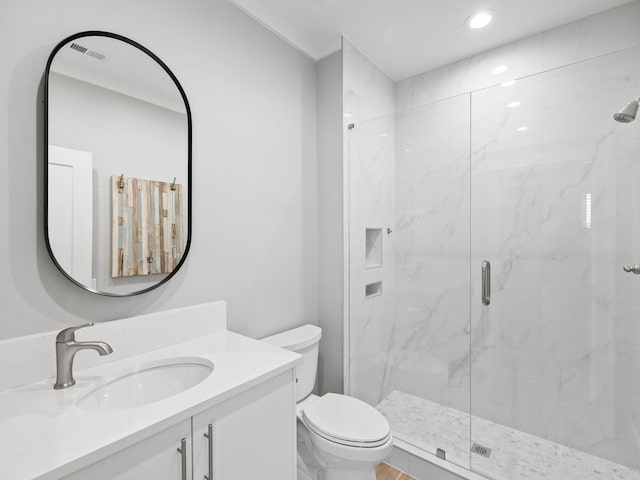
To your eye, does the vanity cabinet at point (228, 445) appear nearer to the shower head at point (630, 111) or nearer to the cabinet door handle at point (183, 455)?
the cabinet door handle at point (183, 455)

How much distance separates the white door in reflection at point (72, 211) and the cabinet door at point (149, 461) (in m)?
0.60

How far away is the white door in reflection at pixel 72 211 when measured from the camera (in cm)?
100

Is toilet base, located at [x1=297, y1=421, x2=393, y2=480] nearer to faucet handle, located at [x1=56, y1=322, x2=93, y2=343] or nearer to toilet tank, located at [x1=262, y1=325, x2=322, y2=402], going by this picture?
toilet tank, located at [x1=262, y1=325, x2=322, y2=402]

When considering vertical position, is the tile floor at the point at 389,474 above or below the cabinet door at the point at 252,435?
below

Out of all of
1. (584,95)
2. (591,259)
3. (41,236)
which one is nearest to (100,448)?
(41,236)

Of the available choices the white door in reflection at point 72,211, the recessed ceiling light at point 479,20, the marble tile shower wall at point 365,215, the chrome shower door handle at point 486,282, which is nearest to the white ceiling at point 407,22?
the recessed ceiling light at point 479,20

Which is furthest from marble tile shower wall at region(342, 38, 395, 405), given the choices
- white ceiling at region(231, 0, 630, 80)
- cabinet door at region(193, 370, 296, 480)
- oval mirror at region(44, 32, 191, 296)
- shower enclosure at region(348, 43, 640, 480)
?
oval mirror at region(44, 32, 191, 296)

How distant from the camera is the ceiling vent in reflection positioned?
105cm

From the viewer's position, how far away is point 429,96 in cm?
235

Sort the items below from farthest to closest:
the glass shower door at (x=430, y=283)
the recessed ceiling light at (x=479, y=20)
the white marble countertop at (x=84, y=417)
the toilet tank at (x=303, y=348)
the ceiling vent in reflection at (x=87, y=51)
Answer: the glass shower door at (x=430, y=283)
the recessed ceiling light at (x=479, y=20)
the toilet tank at (x=303, y=348)
the ceiling vent in reflection at (x=87, y=51)
the white marble countertop at (x=84, y=417)

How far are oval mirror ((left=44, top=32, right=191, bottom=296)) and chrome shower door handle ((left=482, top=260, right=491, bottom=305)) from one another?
1.61 meters

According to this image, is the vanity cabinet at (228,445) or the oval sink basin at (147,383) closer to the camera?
the vanity cabinet at (228,445)

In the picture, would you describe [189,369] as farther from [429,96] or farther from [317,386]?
[429,96]

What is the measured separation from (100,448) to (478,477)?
1684mm
